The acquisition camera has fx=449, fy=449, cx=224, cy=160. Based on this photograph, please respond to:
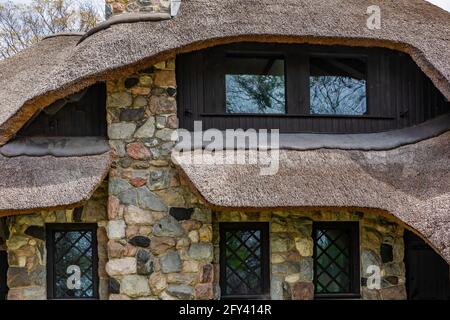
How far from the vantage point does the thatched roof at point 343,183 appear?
461 centimetres

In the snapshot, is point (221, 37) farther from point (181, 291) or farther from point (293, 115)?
point (181, 291)

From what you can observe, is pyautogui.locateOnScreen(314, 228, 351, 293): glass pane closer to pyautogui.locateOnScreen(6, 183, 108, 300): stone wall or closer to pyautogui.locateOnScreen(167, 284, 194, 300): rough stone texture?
pyautogui.locateOnScreen(167, 284, 194, 300): rough stone texture

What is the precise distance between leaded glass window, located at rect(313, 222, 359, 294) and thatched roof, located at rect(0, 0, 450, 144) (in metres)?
2.06

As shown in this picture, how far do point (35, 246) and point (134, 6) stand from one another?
3184 mm

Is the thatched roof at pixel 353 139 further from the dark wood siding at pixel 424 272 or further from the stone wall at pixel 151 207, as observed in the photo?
the dark wood siding at pixel 424 272

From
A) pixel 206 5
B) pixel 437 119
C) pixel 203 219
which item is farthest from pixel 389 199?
pixel 206 5

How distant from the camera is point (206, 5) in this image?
215 inches

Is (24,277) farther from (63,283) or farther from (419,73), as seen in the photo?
(419,73)

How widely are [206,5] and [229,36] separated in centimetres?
68

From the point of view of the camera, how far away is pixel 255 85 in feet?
18.9

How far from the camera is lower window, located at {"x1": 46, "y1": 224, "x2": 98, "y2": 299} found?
5395mm

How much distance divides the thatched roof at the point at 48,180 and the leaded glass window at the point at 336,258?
9.24ft

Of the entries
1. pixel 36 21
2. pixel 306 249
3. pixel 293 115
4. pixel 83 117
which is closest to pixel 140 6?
pixel 83 117

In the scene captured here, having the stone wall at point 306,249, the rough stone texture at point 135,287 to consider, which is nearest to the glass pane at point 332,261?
the stone wall at point 306,249
